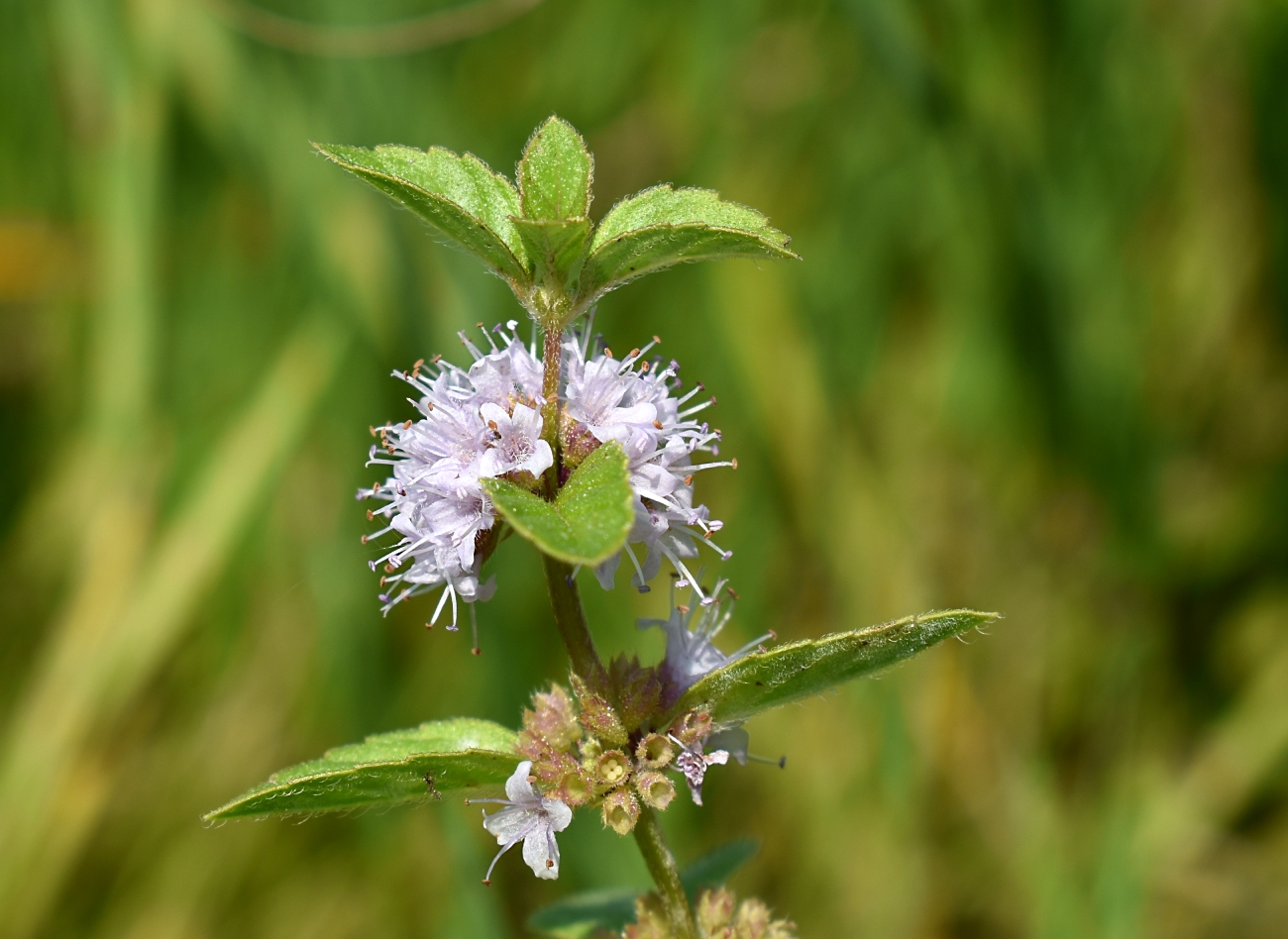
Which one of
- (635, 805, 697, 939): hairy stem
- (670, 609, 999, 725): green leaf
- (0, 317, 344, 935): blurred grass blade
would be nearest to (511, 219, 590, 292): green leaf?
(670, 609, 999, 725): green leaf

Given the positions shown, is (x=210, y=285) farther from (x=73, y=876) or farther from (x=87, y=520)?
(x=73, y=876)

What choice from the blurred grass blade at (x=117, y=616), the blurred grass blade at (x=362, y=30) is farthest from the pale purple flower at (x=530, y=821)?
the blurred grass blade at (x=362, y=30)

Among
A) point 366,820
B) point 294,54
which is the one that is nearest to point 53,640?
point 366,820

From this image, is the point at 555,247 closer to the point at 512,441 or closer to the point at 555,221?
the point at 555,221

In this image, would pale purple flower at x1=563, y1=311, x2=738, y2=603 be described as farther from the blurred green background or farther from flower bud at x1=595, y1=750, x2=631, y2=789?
the blurred green background

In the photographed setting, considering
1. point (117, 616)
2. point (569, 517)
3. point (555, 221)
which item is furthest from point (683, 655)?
point (117, 616)

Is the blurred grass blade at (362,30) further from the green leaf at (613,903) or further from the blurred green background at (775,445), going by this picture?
the green leaf at (613,903)
